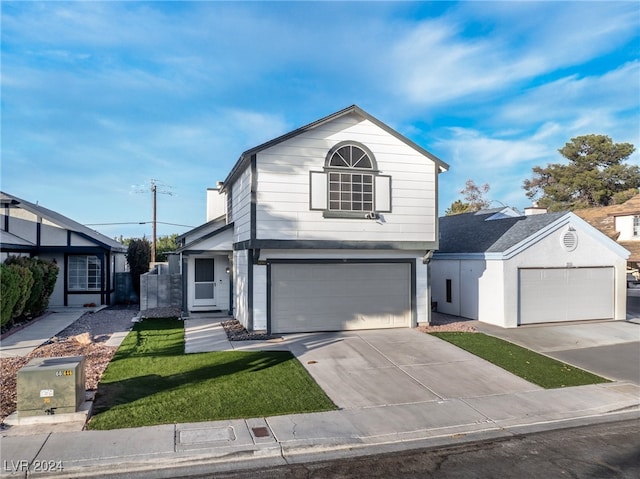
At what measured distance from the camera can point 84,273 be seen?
65.2 ft

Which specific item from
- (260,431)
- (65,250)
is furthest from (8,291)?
(260,431)

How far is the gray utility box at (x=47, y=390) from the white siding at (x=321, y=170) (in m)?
6.49

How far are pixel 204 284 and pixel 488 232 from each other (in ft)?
36.0

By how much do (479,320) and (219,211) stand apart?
1306 cm

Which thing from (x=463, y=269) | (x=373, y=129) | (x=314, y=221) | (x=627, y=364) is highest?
(x=373, y=129)

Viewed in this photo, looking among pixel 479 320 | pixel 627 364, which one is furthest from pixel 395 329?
pixel 627 364

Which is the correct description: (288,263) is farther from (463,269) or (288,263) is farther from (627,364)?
(627,364)

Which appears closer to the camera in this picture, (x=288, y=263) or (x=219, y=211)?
(x=288, y=263)

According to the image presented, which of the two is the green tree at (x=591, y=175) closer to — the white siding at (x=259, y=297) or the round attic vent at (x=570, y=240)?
the round attic vent at (x=570, y=240)

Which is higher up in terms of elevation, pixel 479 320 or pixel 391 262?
pixel 391 262

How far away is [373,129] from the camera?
13484 millimetres

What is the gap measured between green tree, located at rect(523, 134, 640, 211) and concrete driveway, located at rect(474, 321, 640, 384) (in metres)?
31.8

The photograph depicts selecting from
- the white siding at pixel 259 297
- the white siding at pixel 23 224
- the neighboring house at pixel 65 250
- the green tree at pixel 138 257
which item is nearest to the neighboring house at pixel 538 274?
the white siding at pixel 259 297

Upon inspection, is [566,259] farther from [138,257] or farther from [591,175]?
[591,175]
